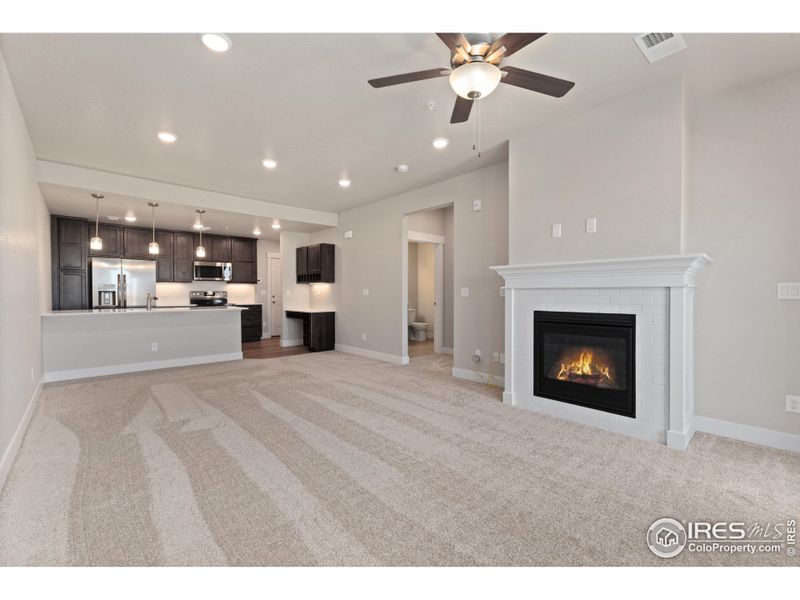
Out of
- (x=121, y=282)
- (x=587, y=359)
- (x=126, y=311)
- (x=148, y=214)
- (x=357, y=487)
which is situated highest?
(x=148, y=214)

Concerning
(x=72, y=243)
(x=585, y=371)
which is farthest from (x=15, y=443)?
(x=72, y=243)

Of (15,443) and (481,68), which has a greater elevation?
(481,68)

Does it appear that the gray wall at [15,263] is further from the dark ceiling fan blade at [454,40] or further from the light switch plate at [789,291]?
the light switch plate at [789,291]

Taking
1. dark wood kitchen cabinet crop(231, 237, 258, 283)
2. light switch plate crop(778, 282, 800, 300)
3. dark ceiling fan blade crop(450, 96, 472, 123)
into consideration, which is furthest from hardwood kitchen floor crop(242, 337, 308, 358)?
light switch plate crop(778, 282, 800, 300)

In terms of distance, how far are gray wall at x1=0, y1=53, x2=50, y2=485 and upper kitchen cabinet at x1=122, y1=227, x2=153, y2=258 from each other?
376 cm

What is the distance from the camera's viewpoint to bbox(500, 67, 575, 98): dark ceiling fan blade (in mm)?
2113

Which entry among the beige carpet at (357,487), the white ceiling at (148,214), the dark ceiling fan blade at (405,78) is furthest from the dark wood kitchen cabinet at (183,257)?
the dark ceiling fan blade at (405,78)

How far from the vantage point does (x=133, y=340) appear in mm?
5344

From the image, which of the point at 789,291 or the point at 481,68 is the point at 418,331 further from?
the point at 481,68

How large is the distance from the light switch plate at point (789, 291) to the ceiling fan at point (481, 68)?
2.22 metres

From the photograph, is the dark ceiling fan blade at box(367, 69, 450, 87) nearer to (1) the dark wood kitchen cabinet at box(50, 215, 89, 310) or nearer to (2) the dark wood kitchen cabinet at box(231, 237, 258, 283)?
(1) the dark wood kitchen cabinet at box(50, 215, 89, 310)

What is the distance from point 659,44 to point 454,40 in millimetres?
1506

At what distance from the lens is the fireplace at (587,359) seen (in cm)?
293

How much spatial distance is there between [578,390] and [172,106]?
4.32 meters
